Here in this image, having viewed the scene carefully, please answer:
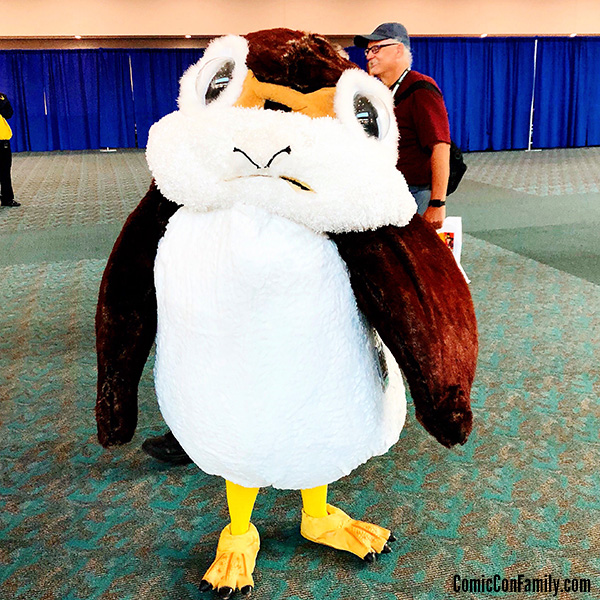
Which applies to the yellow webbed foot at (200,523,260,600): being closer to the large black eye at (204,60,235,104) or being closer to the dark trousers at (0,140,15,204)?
the large black eye at (204,60,235,104)

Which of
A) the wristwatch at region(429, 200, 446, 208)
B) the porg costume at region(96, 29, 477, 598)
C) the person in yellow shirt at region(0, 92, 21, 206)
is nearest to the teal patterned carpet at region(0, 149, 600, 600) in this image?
the porg costume at region(96, 29, 477, 598)

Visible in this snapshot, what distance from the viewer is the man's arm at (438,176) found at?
7.33ft

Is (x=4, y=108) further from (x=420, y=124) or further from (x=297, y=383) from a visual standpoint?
(x=297, y=383)

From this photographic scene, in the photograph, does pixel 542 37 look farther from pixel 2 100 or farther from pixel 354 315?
pixel 354 315

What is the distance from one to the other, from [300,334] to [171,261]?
25cm

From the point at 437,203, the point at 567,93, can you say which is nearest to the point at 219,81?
the point at 437,203

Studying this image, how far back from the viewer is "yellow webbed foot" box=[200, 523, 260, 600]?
4.29 ft

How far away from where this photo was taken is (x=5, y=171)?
239 inches

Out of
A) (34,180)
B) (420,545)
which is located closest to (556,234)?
(420,545)

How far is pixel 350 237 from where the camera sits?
3.34ft

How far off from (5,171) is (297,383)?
594 centimetres

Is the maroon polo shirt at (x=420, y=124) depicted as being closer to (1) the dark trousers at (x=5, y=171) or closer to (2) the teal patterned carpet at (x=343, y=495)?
(2) the teal patterned carpet at (x=343, y=495)

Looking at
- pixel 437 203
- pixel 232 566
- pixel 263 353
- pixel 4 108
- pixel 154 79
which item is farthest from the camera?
pixel 154 79

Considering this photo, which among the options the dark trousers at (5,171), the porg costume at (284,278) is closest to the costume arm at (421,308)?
the porg costume at (284,278)
